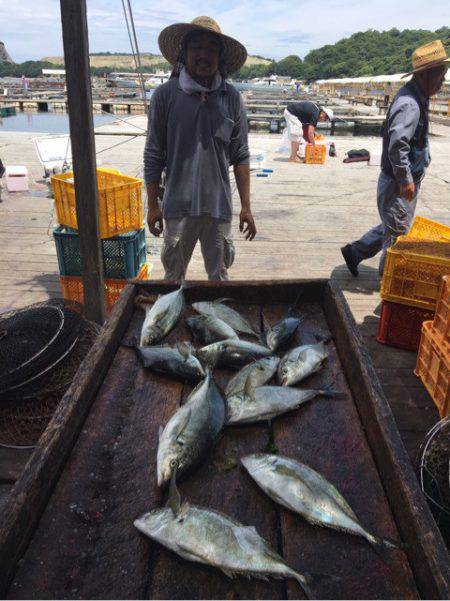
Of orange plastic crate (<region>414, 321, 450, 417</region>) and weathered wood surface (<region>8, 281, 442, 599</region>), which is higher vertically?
weathered wood surface (<region>8, 281, 442, 599</region>)

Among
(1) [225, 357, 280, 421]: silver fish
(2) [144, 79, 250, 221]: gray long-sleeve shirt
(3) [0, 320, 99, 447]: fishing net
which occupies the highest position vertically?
(2) [144, 79, 250, 221]: gray long-sleeve shirt

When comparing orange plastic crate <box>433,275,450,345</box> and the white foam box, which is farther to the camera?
the white foam box

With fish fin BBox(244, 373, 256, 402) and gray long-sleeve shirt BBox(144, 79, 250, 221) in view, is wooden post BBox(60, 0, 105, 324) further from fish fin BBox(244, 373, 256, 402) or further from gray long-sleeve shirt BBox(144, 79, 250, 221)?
fish fin BBox(244, 373, 256, 402)

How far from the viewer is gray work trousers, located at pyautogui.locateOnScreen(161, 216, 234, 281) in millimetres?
3580

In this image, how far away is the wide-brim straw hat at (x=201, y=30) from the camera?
123 inches

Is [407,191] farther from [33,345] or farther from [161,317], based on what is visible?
[33,345]

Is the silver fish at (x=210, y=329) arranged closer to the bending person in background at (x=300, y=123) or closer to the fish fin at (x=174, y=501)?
the fish fin at (x=174, y=501)

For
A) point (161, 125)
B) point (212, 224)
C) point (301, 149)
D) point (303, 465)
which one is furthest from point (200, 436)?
point (301, 149)

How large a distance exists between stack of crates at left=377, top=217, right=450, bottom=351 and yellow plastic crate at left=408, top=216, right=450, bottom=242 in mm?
412

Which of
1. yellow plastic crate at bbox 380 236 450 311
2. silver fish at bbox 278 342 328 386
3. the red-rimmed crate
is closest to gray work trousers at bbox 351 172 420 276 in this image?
yellow plastic crate at bbox 380 236 450 311

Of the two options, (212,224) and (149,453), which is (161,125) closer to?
(212,224)

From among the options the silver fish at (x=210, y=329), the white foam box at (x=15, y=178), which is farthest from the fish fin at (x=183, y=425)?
the white foam box at (x=15, y=178)

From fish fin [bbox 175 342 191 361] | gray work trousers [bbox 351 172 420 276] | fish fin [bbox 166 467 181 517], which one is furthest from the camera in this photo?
gray work trousers [bbox 351 172 420 276]

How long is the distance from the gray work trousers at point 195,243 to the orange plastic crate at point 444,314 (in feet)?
5.45
